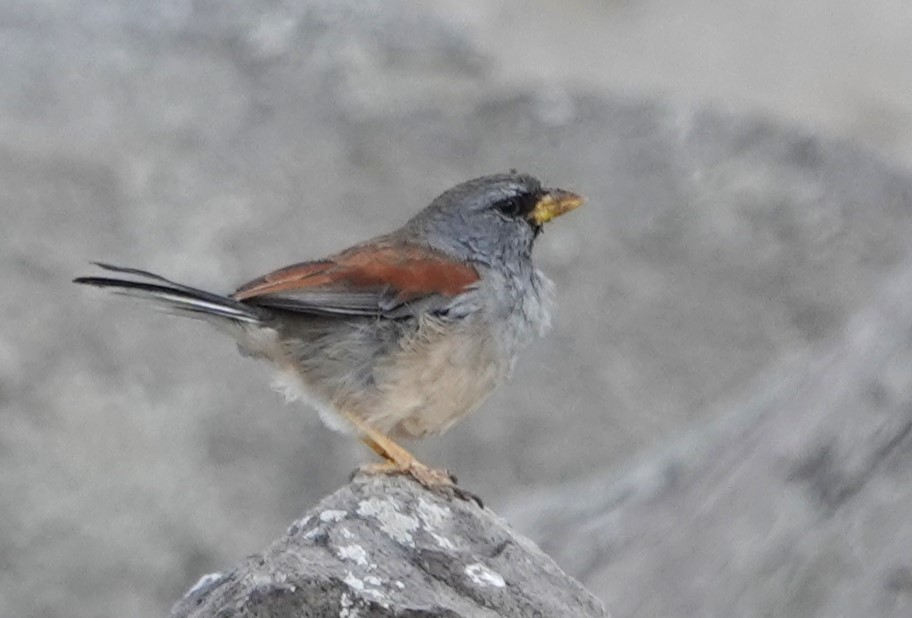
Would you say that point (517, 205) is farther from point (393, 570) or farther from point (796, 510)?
point (393, 570)

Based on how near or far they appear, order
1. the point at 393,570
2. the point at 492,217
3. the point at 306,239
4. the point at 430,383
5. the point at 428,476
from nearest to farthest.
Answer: the point at 393,570 → the point at 428,476 → the point at 430,383 → the point at 492,217 → the point at 306,239

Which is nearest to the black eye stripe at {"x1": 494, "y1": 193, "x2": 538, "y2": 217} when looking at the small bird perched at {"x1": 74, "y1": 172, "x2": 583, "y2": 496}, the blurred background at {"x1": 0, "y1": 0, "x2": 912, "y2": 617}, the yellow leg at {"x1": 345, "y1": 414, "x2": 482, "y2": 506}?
the small bird perched at {"x1": 74, "y1": 172, "x2": 583, "y2": 496}

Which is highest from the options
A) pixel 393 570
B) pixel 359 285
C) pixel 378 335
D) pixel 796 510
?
pixel 359 285

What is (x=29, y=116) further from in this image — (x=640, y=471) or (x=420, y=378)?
(x=420, y=378)

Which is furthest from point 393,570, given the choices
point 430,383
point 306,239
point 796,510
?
point 306,239

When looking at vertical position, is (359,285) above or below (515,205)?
below

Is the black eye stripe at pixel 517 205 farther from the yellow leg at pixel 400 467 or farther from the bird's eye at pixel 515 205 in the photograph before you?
the yellow leg at pixel 400 467

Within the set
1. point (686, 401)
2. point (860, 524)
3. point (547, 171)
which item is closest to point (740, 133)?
point (547, 171)
